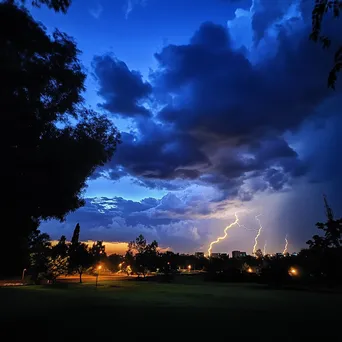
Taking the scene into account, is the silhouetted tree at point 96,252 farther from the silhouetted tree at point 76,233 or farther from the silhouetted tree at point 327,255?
the silhouetted tree at point 327,255

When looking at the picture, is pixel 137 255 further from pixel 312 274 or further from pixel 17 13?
pixel 17 13

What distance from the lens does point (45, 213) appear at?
16.0m

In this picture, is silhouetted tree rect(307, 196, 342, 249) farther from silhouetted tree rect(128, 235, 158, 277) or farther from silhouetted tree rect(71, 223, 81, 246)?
silhouetted tree rect(71, 223, 81, 246)

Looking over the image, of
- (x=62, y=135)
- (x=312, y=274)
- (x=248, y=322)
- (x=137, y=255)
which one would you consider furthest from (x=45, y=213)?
(x=137, y=255)

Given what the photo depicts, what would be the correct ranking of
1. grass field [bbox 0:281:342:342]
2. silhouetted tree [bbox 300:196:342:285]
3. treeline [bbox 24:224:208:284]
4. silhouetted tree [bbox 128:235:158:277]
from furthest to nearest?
silhouetted tree [bbox 128:235:158:277] → treeline [bbox 24:224:208:284] → silhouetted tree [bbox 300:196:342:285] → grass field [bbox 0:281:342:342]

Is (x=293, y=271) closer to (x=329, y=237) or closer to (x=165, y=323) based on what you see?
(x=329, y=237)

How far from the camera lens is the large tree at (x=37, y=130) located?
11897mm

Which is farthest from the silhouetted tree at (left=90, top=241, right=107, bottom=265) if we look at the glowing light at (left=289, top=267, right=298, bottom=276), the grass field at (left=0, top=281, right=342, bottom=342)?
the grass field at (left=0, top=281, right=342, bottom=342)

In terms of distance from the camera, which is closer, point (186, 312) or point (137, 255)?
point (186, 312)

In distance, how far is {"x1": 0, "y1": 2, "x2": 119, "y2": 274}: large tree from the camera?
39.0ft

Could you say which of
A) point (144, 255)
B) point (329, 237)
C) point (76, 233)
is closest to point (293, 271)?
point (329, 237)

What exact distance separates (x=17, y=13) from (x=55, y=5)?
2.29 m

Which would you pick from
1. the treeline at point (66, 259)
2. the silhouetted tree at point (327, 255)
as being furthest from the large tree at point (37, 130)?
the silhouetted tree at point (327, 255)

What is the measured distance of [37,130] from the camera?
1394 centimetres
